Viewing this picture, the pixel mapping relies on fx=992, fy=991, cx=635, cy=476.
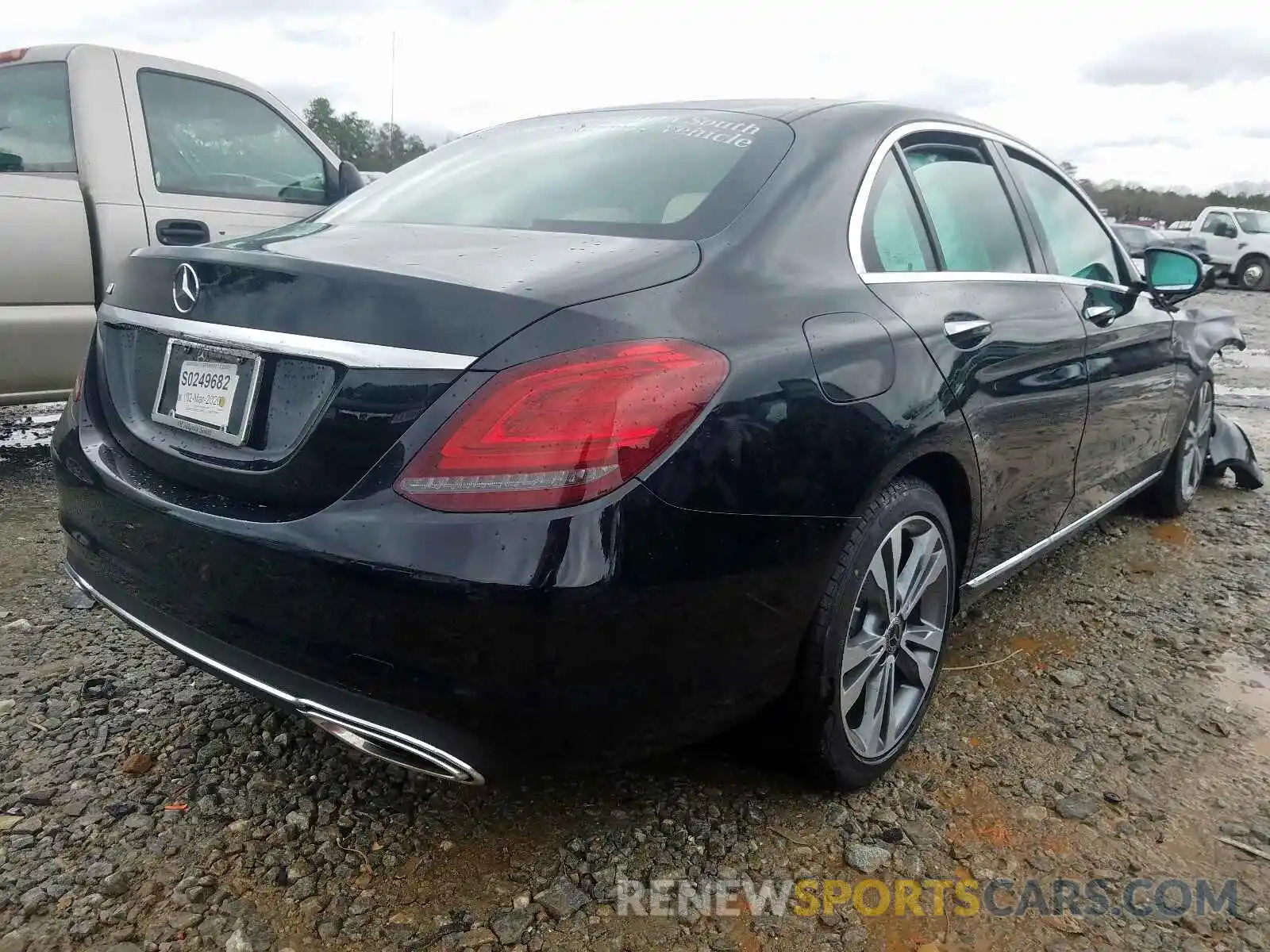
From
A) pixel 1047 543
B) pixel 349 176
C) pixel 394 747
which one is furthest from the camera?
pixel 349 176

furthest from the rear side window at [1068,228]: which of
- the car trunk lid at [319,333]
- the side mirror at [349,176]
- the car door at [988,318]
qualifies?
the side mirror at [349,176]

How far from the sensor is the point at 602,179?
223 centimetres

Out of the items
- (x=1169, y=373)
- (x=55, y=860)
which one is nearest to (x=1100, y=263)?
(x=1169, y=373)

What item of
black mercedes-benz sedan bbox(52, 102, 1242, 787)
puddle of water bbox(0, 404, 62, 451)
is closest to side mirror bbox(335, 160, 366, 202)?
puddle of water bbox(0, 404, 62, 451)

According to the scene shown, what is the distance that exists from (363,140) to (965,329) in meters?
19.5

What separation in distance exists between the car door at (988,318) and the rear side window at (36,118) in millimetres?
3538

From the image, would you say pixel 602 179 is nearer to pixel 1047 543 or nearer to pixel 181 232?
pixel 1047 543

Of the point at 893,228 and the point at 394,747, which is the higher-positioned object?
the point at 893,228

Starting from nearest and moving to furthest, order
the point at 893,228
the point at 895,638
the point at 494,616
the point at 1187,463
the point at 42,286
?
the point at 494,616, the point at 895,638, the point at 893,228, the point at 42,286, the point at 1187,463

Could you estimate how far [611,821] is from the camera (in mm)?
2053

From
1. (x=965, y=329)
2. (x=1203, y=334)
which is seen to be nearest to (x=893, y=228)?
(x=965, y=329)

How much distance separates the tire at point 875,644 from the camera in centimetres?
193

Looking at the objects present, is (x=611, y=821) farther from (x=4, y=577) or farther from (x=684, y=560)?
(x=4, y=577)

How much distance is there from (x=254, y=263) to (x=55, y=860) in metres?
1.19
